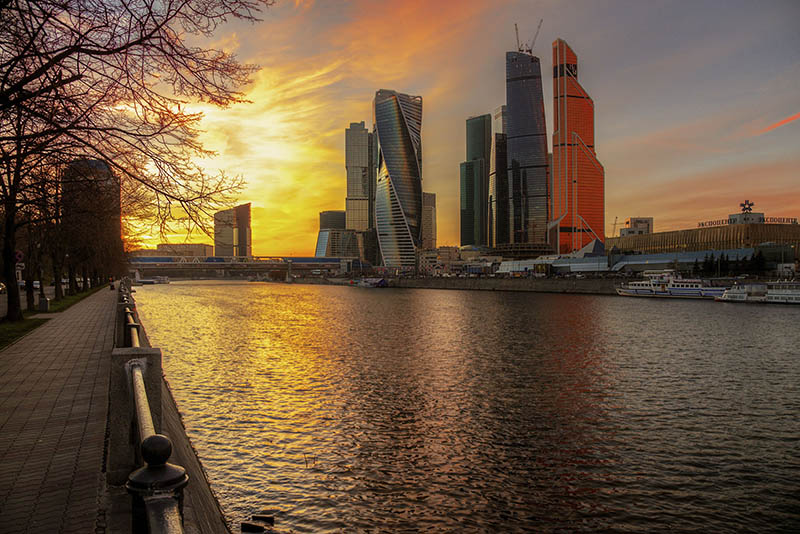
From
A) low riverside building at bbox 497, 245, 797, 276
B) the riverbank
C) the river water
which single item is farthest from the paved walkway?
low riverside building at bbox 497, 245, 797, 276

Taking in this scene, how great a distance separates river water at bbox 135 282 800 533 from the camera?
10.3 m

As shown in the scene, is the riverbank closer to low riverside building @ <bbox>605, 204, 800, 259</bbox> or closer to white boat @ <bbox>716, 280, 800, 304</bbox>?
white boat @ <bbox>716, 280, 800, 304</bbox>

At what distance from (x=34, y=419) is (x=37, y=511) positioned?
442cm

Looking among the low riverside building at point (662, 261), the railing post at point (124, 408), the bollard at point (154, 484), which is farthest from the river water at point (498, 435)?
the low riverside building at point (662, 261)

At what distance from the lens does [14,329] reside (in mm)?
Result: 23734

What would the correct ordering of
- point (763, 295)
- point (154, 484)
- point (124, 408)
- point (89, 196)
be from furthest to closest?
1. point (763, 295)
2. point (89, 196)
3. point (124, 408)
4. point (154, 484)

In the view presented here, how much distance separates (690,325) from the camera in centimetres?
4466

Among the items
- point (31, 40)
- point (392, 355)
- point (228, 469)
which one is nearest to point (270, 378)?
point (392, 355)

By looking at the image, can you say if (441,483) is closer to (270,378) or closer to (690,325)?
(270,378)

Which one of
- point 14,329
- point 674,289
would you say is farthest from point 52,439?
point 674,289

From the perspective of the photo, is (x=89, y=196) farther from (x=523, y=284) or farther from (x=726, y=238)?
(x=726, y=238)

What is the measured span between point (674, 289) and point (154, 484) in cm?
9516

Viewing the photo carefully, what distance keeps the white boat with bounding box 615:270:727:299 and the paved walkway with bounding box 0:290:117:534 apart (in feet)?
283

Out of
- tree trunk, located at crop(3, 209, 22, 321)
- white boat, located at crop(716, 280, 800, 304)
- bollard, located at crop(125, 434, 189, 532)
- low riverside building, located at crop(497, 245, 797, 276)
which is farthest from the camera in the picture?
low riverside building, located at crop(497, 245, 797, 276)
